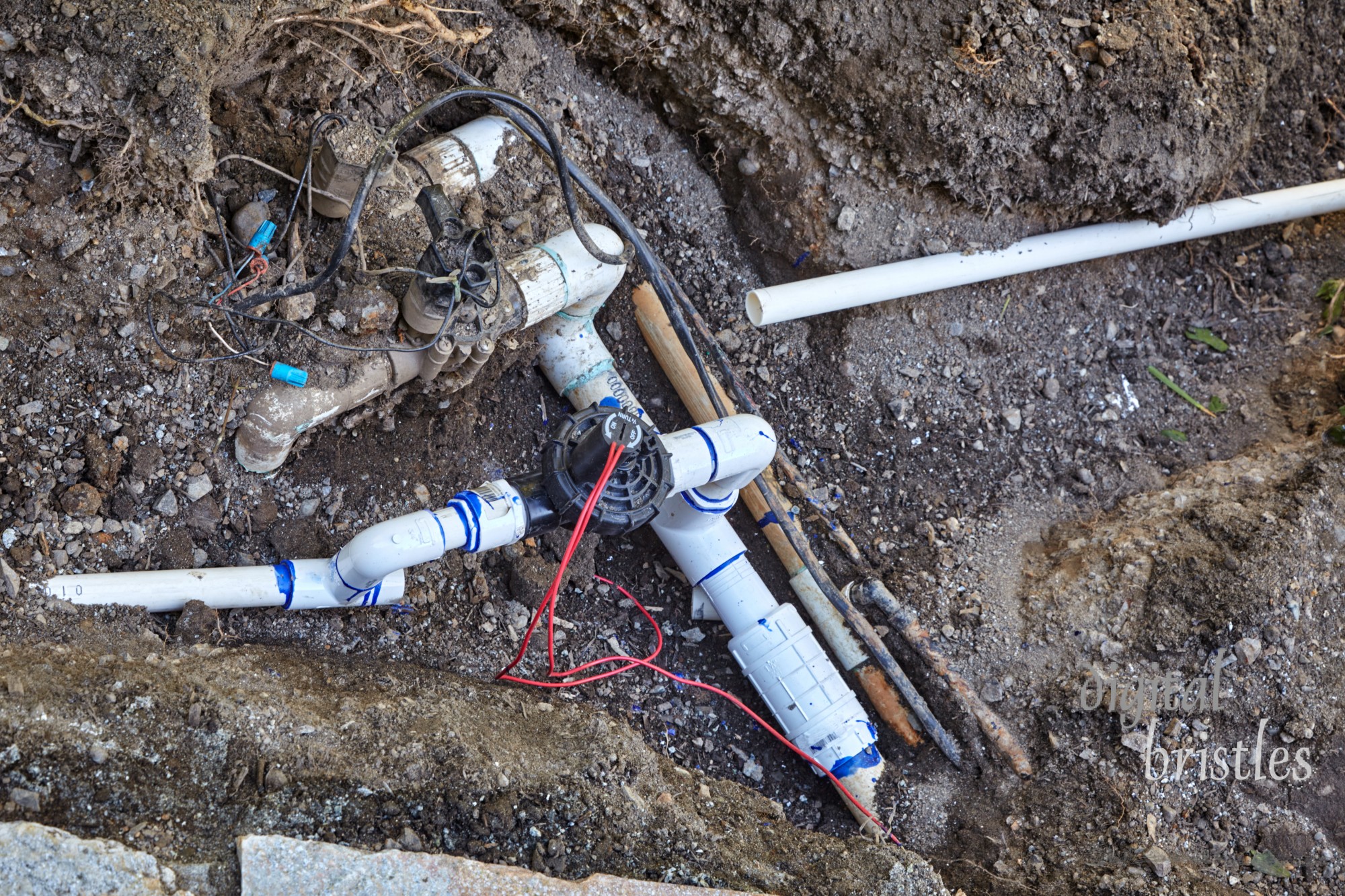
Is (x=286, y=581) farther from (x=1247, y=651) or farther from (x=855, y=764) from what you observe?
(x=1247, y=651)

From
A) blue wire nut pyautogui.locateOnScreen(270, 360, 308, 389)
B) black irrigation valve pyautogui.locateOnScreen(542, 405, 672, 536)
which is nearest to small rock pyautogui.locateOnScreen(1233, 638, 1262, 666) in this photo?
black irrigation valve pyautogui.locateOnScreen(542, 405, 672, 536)

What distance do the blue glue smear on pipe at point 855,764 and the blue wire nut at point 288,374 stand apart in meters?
1.72

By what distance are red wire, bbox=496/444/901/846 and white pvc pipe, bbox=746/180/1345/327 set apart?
943mm

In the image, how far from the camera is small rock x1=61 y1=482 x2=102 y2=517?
79.8 inches

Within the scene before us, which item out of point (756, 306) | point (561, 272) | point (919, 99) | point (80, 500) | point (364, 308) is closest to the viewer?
point (80, 500)

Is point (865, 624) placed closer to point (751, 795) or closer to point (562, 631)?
point (751, 795)

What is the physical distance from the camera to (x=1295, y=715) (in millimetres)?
2521

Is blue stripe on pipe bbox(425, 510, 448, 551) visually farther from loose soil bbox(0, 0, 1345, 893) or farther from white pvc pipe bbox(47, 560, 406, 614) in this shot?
loose soil bbox(0, 0, 1345, 893)

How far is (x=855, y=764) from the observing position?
255cm

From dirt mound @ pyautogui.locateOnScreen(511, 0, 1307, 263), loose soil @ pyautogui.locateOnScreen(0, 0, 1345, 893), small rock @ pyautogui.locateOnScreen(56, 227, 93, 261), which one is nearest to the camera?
loose soil @ pyautogui.locateOnScreen(0, 0, 1345, 893)

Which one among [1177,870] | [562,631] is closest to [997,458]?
[1177,870]

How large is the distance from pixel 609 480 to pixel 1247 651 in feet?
6.00

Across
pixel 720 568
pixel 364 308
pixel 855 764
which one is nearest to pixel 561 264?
pixel 364 308

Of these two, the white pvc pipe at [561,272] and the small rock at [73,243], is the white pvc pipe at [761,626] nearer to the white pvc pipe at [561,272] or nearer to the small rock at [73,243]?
the white pvc pipe at [561,272]
